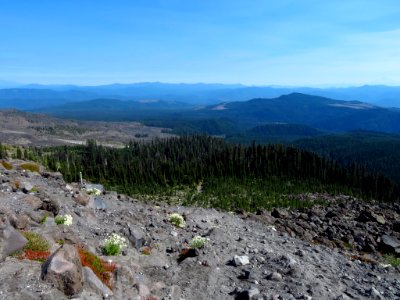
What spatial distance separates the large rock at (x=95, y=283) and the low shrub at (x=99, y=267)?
2.14ft

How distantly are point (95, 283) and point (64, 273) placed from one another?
161 centimetres

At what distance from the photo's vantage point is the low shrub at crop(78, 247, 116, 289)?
58.3 ft

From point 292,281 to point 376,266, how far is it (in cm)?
1520

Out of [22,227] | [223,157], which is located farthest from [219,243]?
[223,157]

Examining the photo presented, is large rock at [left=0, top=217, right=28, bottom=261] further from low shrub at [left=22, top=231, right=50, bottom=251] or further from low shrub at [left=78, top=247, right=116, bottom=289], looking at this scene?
low shrub at [left=78, top=247, right=116, bottom=289]

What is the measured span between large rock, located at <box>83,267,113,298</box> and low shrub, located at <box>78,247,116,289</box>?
653 mm

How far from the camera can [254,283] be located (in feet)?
67.9

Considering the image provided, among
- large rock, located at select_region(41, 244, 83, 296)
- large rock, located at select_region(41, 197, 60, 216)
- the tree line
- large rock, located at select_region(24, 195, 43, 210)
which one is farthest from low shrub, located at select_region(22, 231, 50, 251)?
the tree line

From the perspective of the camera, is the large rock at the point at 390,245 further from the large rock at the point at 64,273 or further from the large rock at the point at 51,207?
the large rock at the point at 64,273

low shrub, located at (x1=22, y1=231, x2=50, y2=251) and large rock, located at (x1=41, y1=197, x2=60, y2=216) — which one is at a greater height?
low shrub, located at (x1=22, y1=231, x2=50, y2=251)

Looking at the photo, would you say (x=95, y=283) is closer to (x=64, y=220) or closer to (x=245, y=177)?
(x=64, y=220)

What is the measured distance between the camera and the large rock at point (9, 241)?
1800cm

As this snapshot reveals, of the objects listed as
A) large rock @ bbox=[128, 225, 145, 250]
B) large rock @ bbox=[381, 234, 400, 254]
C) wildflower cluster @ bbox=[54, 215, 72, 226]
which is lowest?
large rock @ bbox=[381, 234, 400, 254]

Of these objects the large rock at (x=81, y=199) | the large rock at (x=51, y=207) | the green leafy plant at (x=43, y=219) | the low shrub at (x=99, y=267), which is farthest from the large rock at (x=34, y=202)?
the low shrub at (x=99, y=267)
